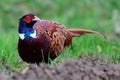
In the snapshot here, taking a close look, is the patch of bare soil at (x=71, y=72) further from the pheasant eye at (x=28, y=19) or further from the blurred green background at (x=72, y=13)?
the blurred green background at (x=72, y=13)

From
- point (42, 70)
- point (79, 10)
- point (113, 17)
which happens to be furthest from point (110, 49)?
point (79, 10)

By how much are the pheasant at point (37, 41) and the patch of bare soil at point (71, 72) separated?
41.4 inches

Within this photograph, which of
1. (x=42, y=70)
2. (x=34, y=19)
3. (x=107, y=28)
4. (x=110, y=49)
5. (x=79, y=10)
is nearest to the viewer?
(x=42, y=70)

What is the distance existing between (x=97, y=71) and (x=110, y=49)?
98.0 inches

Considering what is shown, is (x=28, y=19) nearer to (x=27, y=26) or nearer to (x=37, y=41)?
(x=27, y=26)

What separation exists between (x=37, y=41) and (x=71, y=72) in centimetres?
140

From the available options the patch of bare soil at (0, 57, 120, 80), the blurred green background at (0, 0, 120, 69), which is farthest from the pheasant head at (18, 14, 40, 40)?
the blurred green background at (0, 0, 120, 69)

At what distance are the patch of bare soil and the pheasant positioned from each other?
41.4 inches

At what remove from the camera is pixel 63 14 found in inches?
463

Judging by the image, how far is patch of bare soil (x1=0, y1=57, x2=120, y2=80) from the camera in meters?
4.64

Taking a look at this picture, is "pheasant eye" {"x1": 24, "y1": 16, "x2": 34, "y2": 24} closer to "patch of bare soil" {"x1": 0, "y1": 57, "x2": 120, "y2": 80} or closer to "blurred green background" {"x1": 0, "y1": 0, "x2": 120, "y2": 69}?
"patch of bare soil" {"x1": 0, "y1": 57, "x2": 120, "y2": 80}

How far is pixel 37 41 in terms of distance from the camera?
6289mm

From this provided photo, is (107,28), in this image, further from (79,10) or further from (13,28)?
(13,28)

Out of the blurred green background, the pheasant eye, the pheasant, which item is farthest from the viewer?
the blurred green background
